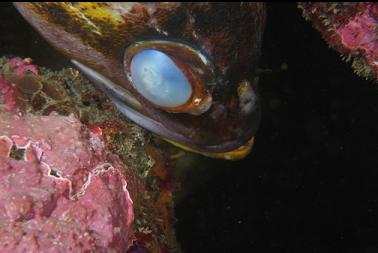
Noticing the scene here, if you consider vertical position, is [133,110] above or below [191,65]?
below

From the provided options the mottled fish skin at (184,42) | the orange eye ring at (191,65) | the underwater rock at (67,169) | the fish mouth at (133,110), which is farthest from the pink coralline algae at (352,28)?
the underwater rock at (67,169)

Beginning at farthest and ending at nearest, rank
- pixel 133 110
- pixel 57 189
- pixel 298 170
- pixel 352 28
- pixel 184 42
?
pixel 298 170, pixel 133 110, pixel 352 28, pixel 184 42, pixel 57 189

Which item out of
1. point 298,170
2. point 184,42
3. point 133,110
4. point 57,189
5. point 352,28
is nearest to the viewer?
point 57,189

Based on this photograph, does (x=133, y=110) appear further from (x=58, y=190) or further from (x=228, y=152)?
(x=58, y=190)

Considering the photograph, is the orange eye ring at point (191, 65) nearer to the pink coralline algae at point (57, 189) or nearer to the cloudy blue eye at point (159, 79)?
the cloudy blue eye at point (159, 79)

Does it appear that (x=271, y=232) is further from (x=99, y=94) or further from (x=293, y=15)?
(x=99, y=94)

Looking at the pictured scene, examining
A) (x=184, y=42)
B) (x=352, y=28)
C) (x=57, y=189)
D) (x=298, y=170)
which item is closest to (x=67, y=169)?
(x=57, y=189)
